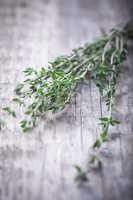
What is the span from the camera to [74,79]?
193 cm

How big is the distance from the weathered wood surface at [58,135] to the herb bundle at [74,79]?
0.07 meters

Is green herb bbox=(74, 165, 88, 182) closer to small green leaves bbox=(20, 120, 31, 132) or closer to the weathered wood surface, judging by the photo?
the weathered wood surface

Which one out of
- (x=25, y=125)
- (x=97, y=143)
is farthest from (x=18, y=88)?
(x=97, y=143)

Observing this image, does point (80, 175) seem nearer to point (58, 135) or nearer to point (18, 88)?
point (58, 135)

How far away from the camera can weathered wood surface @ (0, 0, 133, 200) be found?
1.59m

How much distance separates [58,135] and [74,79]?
31 centimetres

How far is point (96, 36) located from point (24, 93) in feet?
2.74

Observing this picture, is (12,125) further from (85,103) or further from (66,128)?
(85,103)

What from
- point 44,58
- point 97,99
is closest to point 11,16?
point 44,58

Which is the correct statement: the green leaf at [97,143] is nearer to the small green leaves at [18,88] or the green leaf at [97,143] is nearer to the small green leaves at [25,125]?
the small green leaves at [25,125]

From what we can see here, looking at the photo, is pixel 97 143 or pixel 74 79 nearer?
pixel 97 143

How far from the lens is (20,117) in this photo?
1.93 meters

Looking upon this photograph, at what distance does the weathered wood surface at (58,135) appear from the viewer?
1.59 meters

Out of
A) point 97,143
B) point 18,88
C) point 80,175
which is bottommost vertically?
point 80,175
